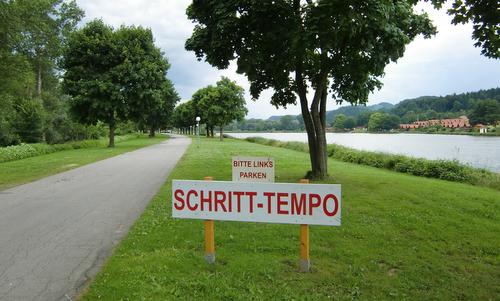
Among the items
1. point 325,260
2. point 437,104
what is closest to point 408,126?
point 437,104

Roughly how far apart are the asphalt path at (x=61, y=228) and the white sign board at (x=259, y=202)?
1.42 meters

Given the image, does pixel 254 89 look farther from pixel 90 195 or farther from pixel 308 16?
pixel 90 195

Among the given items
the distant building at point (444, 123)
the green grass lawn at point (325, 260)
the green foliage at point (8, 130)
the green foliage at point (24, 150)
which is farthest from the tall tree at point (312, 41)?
the distant building at point (444, 123)

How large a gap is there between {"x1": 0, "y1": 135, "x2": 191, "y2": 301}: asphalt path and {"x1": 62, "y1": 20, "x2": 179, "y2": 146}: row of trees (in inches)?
714

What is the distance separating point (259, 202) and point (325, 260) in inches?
49.9

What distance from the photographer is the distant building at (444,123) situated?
5420cm

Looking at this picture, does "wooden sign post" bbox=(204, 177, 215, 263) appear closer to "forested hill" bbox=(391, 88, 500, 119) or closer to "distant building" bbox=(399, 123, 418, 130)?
"distant building" bbox=(399, 123, 418, 130)

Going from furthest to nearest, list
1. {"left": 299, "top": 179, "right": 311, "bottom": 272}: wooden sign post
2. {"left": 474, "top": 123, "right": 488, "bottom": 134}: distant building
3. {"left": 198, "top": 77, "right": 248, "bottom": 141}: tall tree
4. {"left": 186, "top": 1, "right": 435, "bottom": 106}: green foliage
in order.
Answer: {"left": 198, "top": 77, "right": 248, "bottom": 141}: tall tree < {"left": 474, "top": 123, "right": 488, "bottom": 134}: distant building < {"left": 186, "top": 1, "right": 435, "bottom": 106}: green foliage < {"left": 299, "top": 179, "right": 311, "bottom": 272}: wooden sign post

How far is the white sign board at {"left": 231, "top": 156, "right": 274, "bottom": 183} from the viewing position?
6.91 meters

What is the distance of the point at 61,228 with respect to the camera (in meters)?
6.65

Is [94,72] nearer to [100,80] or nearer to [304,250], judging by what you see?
[100,80]

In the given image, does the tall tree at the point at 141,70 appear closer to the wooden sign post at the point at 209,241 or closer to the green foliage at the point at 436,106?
the wooden sign post at the point at 209,241

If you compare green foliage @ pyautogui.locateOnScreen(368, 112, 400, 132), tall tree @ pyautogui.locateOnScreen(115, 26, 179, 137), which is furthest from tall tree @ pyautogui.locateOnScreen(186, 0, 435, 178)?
green foliage @ pyautogui.locateOnScreen(368, 112, 400, 132)

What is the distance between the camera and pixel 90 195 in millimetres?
9789
